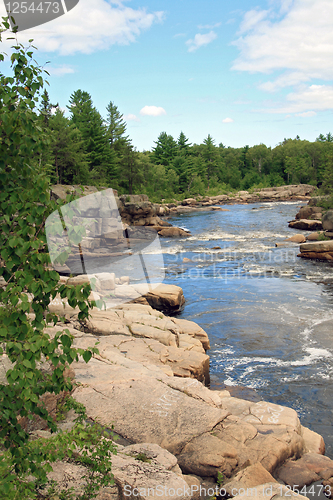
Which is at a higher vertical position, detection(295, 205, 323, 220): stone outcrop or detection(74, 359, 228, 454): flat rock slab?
detection(295, 205, 323, 220): stone outcrop

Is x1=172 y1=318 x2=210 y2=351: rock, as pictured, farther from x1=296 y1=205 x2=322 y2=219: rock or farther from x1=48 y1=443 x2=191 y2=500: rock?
x1=296 y1=205 x2=322 y2=219: rock

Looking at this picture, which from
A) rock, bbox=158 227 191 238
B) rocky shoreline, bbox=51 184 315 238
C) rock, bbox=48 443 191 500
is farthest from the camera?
rocky shoreline, bbox=51 184 315 238

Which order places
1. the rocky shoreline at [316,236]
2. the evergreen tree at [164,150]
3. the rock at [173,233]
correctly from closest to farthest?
the rocky shoreline at [316,236]
the rock at [173,233]
the evergreen tree at [164,150]

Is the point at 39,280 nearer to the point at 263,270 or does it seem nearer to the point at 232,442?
the point at 232,442

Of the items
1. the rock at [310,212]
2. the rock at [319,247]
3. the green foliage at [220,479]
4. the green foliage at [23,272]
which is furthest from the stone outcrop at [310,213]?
the green foliage at [23,272]

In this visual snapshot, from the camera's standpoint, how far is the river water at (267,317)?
8789 mm

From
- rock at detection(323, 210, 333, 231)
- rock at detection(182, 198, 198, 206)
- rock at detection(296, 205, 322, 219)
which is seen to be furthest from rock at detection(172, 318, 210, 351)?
rock at detection(182, 198, 198, 206)

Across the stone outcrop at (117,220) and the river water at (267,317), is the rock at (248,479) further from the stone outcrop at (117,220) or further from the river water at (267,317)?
the stone outcrop at (117,220)

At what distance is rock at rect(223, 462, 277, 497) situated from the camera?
445 centimetres

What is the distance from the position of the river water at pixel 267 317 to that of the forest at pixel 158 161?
6.02 meters

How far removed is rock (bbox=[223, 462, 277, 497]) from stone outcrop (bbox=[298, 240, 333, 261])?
19311mm

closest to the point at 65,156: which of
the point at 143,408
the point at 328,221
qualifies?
the point at 328,221

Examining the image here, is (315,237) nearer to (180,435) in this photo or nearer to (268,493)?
(180,435)

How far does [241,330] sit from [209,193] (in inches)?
2811
